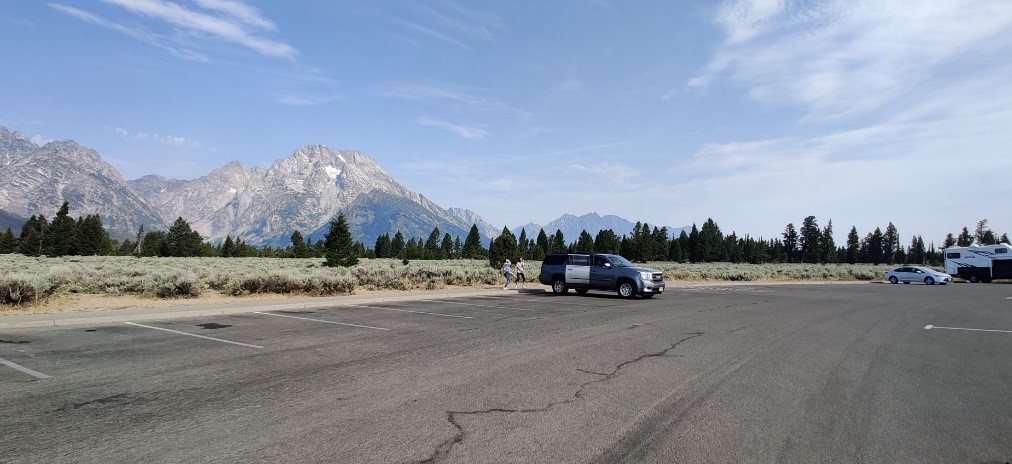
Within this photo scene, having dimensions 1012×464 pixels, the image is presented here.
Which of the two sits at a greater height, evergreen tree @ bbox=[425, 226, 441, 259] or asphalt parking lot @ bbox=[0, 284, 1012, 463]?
evergreen tree @ bbox=[425, 226, 441, 259]

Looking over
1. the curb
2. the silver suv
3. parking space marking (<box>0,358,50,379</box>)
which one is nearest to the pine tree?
the curb

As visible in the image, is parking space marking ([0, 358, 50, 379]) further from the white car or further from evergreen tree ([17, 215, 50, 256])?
evergreen tree ([17, 215, 50, 256])

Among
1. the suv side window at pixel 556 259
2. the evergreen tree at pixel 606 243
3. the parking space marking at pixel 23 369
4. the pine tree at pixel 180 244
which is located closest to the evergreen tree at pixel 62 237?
the pine tree at pixel 180 244

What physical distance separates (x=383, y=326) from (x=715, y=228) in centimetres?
13777

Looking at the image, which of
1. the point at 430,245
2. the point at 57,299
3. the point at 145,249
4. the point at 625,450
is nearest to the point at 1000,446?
the point at 625,450

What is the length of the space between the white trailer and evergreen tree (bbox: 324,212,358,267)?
53.7m

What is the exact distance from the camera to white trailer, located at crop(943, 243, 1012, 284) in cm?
4134

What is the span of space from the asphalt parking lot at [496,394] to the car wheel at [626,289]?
375 inches

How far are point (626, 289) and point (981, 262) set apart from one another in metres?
40.8

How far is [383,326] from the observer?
11.8m

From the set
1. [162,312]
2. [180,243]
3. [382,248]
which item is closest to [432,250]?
[382,248]

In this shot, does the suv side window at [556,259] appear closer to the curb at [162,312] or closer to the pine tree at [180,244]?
the curb at [162,312]

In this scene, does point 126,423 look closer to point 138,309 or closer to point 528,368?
point 528,368

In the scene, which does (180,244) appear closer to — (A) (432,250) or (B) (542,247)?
(A) (432,250)
